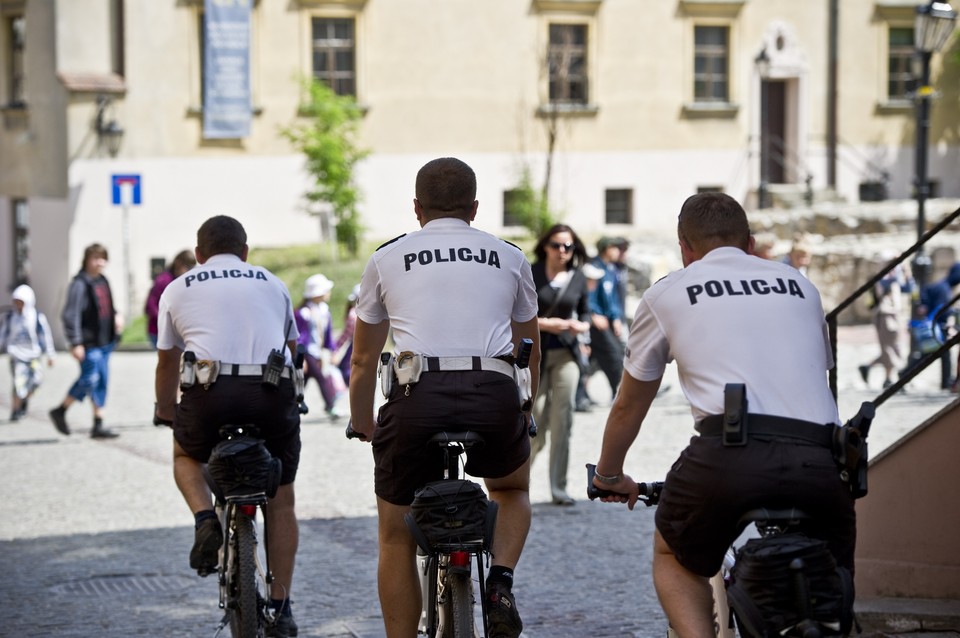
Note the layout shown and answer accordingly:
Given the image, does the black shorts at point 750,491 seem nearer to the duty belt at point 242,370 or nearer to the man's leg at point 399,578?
the man's leg at point 399,578

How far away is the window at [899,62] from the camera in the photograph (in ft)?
122

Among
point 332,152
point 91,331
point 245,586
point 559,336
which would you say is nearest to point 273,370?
point 245,586

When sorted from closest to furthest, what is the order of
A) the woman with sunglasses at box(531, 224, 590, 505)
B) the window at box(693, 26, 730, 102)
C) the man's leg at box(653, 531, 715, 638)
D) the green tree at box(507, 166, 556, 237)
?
the man's leg at box(653, 531, 715, 638)
the woman with sunglasses at box(531, 224, 590, 505)
the green tree at box(507, 166, 556, 237)
the window at box(693, 26, 730, 102)

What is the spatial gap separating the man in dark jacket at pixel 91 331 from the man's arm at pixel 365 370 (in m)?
10.3

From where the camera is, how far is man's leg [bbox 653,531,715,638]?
434 centimetres

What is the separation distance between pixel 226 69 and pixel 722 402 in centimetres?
2859

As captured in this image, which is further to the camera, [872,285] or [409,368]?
[872,285]

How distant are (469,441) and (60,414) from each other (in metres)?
11.3

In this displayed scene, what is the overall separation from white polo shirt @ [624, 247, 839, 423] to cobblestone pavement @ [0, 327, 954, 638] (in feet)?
8.99

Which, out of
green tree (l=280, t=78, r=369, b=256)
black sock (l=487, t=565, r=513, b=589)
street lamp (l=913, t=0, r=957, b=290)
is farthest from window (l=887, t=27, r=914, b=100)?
black sock (l=487, t=565, r=513, b=589)

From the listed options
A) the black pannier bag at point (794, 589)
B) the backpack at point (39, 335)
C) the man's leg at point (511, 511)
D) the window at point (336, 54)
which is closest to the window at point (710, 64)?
the window at point (336, 54)

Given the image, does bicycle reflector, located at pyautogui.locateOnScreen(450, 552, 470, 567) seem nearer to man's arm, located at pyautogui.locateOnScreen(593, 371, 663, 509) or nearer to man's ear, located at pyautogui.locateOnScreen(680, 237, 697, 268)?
man's arm, located at pyautogui.locateOnScreen(593, 371, 663, 509)

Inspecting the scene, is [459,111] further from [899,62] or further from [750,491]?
[750,491]

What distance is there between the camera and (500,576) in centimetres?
522
